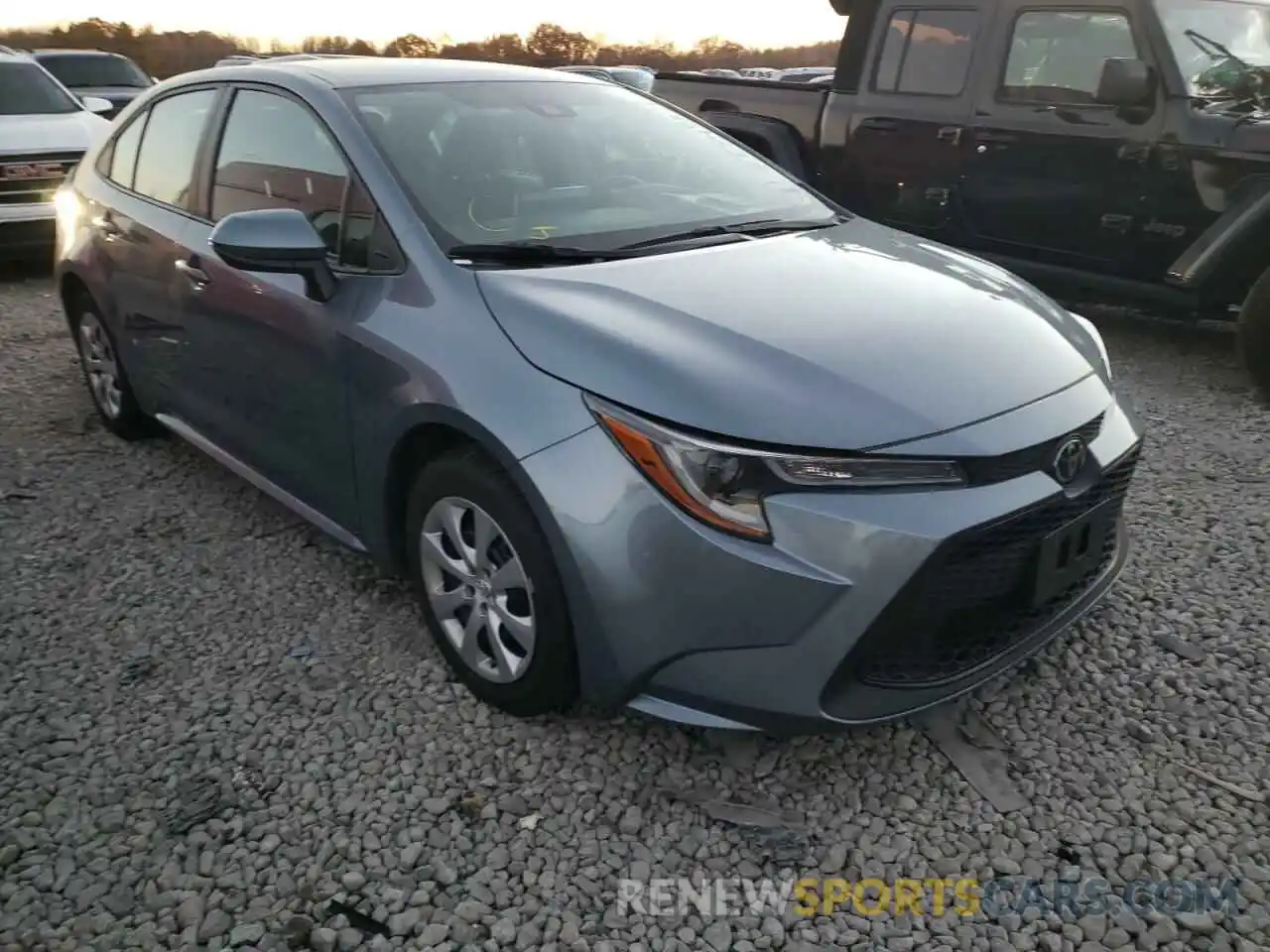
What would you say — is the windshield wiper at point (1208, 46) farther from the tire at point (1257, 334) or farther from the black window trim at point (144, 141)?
the black window trim at point (144, 141)

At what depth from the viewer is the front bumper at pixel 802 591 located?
2146 mm

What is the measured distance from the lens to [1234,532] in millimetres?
3762

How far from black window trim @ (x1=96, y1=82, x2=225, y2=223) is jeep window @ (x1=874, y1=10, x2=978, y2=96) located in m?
4.17

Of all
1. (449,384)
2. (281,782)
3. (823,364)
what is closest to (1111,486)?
(823,364)

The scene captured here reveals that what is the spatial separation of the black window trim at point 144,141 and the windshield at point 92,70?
11838 millimetres

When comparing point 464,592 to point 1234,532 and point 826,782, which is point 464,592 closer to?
point 826,782

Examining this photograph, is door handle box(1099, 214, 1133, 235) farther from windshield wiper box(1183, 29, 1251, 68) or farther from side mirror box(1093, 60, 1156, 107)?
windshield wiper box(1183, 29, 1251, 68)

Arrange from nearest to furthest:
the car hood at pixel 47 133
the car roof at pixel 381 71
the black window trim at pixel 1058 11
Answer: the car roof at pixel 381 71, the black window trim at pixel 1058 11, the car hood at pixel 47 133

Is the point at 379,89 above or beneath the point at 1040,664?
above

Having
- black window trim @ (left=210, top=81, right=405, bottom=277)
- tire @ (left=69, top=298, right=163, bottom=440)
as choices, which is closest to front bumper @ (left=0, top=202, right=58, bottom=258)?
tire @ (left=69, top=298, right=163, bottom=440)

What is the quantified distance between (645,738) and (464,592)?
0.60 metres

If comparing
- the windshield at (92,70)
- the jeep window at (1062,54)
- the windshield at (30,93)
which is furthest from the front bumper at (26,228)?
the windshield at (92,70)

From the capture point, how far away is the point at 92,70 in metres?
14.7

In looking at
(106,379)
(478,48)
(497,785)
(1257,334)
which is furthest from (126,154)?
(478,48)
